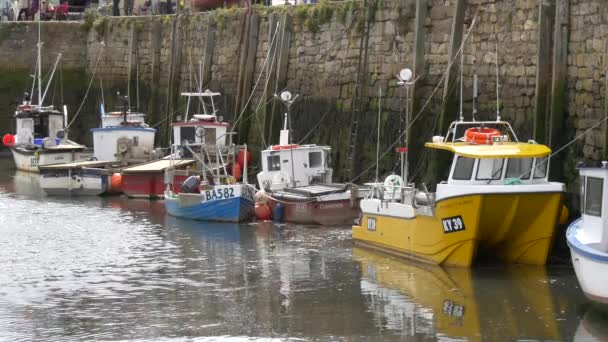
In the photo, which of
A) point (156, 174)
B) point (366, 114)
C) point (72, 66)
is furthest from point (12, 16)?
point (366, 114)

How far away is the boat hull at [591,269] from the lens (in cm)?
1694

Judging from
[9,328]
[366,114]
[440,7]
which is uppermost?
[440,7]

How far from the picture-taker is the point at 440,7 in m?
28.2

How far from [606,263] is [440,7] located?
12.3 metres

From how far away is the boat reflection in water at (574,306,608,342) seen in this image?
1688 centimetres

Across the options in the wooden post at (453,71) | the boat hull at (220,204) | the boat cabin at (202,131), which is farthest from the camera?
the boat cabin at (202,131)

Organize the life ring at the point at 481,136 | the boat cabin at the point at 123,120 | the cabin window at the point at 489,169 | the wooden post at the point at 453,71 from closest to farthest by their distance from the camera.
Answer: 1. the cabin window at the point at 489,169
2. the life ring at the point at 481,136
3. the wooden post at the point at 453,71
4. the boat cabin at the point at 123,120

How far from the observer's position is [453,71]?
87.7 ft

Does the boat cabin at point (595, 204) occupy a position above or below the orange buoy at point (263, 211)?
above

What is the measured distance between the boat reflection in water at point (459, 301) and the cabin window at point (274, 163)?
643 centimetres

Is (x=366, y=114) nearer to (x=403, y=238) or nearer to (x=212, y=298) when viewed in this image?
(x=403, y=238)

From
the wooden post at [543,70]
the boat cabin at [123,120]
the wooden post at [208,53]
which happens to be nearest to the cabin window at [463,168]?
the wooden post at [543,70]

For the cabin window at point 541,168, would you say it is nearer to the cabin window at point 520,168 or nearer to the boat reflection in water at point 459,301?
the cabin window at point 520,168

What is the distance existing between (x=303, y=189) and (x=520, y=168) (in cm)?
753
